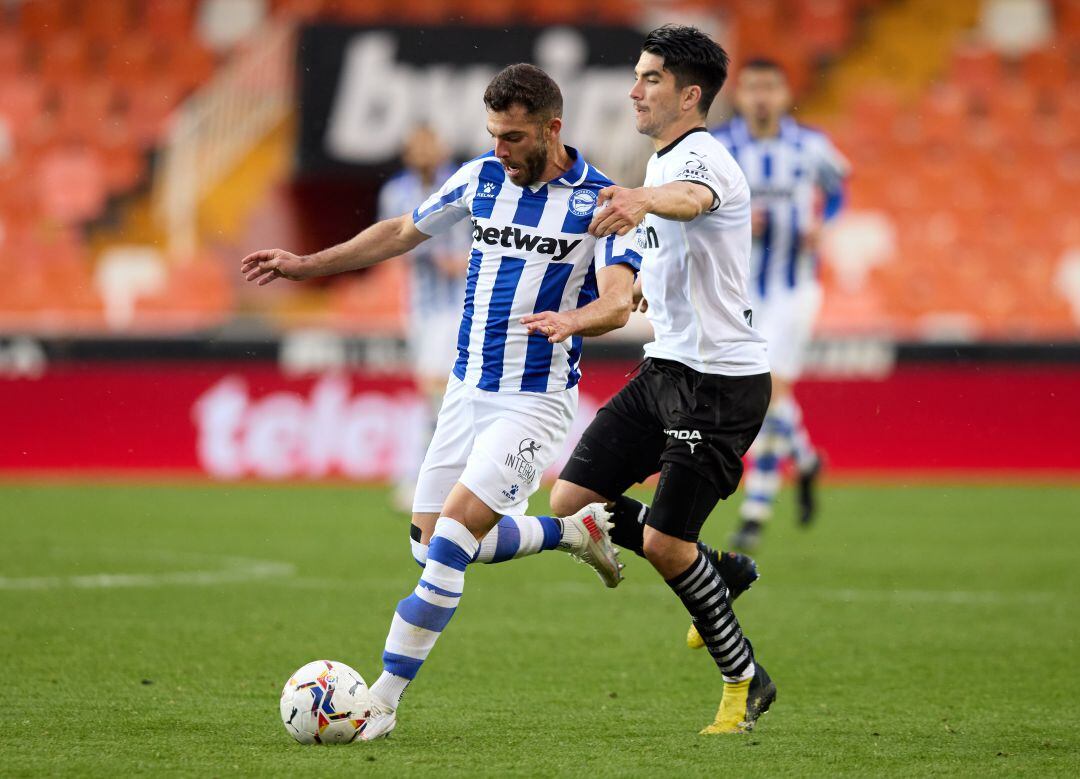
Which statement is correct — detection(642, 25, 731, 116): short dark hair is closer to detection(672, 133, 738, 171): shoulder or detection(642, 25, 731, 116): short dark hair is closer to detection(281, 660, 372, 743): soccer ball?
detection(672, 133, 738, 171): shoulder

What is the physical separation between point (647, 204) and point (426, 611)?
1354 mm

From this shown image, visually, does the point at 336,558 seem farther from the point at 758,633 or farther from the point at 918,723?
the point at 918,723

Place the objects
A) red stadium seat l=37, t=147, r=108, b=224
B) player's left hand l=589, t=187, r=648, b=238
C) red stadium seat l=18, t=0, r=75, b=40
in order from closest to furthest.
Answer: player's left hand l=589, t=187, r=648, b=238 < red stadium seat l=37, t=147, r=108, b=224 < red stadium seat l=18, t=0, r=75, b=40

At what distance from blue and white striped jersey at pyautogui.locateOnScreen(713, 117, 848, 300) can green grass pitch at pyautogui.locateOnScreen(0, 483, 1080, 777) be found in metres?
1.71

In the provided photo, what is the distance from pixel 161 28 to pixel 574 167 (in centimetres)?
1510

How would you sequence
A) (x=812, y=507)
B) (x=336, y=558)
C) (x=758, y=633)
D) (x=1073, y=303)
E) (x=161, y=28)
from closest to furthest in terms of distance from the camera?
(x=758, y=633)
(x=336, y=558)
(x=812, y=507)
(x=1073, y=303)
(x=161, y=28)

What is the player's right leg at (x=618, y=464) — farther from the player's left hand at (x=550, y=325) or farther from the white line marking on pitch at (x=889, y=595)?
the white line marking on pitch at (x=889, y=595)

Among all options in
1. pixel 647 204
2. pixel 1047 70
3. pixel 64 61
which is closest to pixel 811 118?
pixel 1047 70

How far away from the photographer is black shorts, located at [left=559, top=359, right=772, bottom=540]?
16.9 ft

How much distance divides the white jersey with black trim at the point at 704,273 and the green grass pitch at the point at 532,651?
3.83 feet

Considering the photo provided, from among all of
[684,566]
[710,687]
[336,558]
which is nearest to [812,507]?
[336,558]

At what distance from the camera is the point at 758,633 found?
23.2 feet

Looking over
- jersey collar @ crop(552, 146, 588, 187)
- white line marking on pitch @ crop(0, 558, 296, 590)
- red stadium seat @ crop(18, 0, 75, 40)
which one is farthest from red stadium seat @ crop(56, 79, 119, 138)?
jersey collar @ crop(552, 146, 588, 187)

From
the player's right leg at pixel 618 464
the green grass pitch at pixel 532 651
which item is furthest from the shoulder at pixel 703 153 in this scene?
the green grass pitch at pixel 532 651
